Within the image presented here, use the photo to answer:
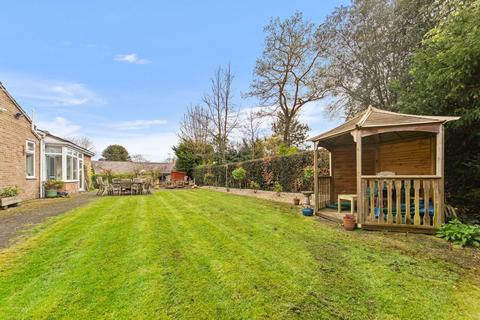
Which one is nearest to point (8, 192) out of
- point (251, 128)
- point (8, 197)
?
point (8, 197)

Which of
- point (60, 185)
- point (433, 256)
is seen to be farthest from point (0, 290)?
point (60, 185)

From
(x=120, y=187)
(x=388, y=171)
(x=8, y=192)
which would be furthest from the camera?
(x=120, y=187)

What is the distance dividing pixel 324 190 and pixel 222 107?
15.5 metres

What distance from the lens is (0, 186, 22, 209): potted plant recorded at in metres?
7.78

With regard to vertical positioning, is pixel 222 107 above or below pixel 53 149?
above

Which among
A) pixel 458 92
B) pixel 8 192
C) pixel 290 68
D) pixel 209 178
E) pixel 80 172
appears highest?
pixel 290 68

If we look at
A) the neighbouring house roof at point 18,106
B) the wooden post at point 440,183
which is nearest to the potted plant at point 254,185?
the wooden post at point 440,183

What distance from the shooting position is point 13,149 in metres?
9.69

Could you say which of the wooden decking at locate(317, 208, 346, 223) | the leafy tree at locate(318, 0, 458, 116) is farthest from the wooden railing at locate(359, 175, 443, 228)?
the leafy tree at locate(318, 0, 458, 116)

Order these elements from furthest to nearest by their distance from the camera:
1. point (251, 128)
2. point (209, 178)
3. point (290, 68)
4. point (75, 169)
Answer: point (251, 128), point (209, 178), point (290, 68), point (75, 169)

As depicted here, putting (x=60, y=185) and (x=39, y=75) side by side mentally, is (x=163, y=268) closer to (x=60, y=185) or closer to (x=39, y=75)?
(x=60, y=185)

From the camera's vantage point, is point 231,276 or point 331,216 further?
point 331,216

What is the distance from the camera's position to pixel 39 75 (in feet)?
43.3

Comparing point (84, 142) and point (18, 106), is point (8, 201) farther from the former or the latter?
point (84, 142)
